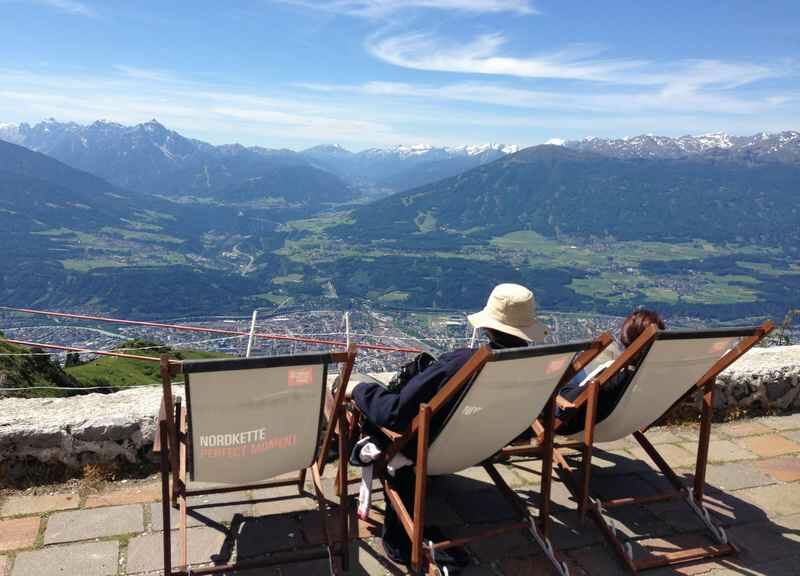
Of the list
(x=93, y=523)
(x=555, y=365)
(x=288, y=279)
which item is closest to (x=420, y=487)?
(x=555, y=365)

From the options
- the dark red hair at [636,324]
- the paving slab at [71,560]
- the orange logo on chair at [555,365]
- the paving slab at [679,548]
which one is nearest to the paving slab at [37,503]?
the paving slab at [71,560]

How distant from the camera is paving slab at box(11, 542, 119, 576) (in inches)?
99.6

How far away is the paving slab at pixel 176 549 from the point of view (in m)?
2.61

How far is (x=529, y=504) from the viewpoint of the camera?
131 inches

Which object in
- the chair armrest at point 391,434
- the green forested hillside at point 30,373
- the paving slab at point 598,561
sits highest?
the chair armrest at point 391,434

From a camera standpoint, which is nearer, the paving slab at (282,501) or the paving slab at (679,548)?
the paving slab at (679,548)

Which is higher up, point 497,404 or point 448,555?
point 497,404

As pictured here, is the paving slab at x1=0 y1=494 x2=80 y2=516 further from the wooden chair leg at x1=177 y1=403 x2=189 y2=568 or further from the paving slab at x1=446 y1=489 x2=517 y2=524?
the paving slab at x1=446 y1=489 x2=517 y2=524

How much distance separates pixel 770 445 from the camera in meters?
4.20

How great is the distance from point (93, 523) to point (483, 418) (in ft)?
5.95

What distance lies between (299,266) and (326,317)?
79.5 metres

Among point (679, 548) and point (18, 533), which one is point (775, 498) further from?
point (18, 533)

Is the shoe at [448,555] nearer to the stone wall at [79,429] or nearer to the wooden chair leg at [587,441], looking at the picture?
the wooden chair leg at [587,441]

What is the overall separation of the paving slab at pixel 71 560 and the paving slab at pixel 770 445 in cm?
369
